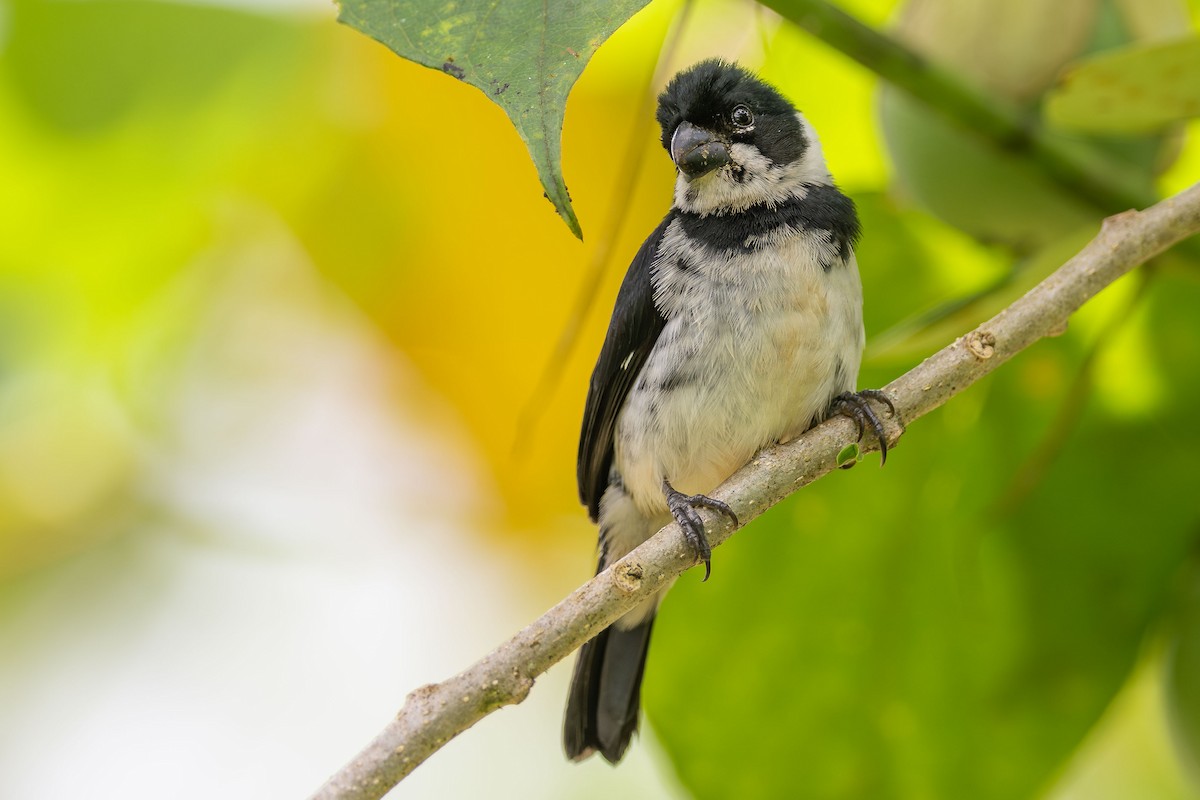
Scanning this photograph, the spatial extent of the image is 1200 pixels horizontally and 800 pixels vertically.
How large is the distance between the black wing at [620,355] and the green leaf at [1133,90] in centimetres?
70

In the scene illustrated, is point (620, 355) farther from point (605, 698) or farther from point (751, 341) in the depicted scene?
point (605, 698)

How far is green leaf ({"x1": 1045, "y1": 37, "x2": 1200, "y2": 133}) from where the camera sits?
128 cm

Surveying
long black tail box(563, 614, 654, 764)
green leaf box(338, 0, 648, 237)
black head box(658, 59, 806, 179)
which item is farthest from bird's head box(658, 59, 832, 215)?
green leaf box(338, 0, 648, 237)

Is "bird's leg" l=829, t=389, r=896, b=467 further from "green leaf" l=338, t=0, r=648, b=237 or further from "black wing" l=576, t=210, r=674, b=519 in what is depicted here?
"green leaf" l=338, t=0, r=648, b=237

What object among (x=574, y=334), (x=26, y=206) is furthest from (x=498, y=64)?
(x=26, y=206)

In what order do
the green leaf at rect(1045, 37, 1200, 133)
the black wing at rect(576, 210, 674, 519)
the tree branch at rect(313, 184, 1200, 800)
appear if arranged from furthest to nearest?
the black wing at rect(576, 210, 674, 519) < the green leaf at rect(1045, 37, 1200, 133) < the tree branch at rect(313, 184, 1200, 800)

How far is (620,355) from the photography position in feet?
6.59

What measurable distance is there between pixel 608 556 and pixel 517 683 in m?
0.97

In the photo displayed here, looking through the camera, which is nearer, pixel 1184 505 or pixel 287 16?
pixel 1184 505

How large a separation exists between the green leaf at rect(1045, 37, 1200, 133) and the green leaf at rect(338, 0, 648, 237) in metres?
0.62

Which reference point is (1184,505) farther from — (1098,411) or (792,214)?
(792,214)

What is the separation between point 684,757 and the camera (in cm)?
170

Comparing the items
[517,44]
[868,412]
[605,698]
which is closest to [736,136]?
[868,412]

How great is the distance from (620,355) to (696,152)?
334mm
